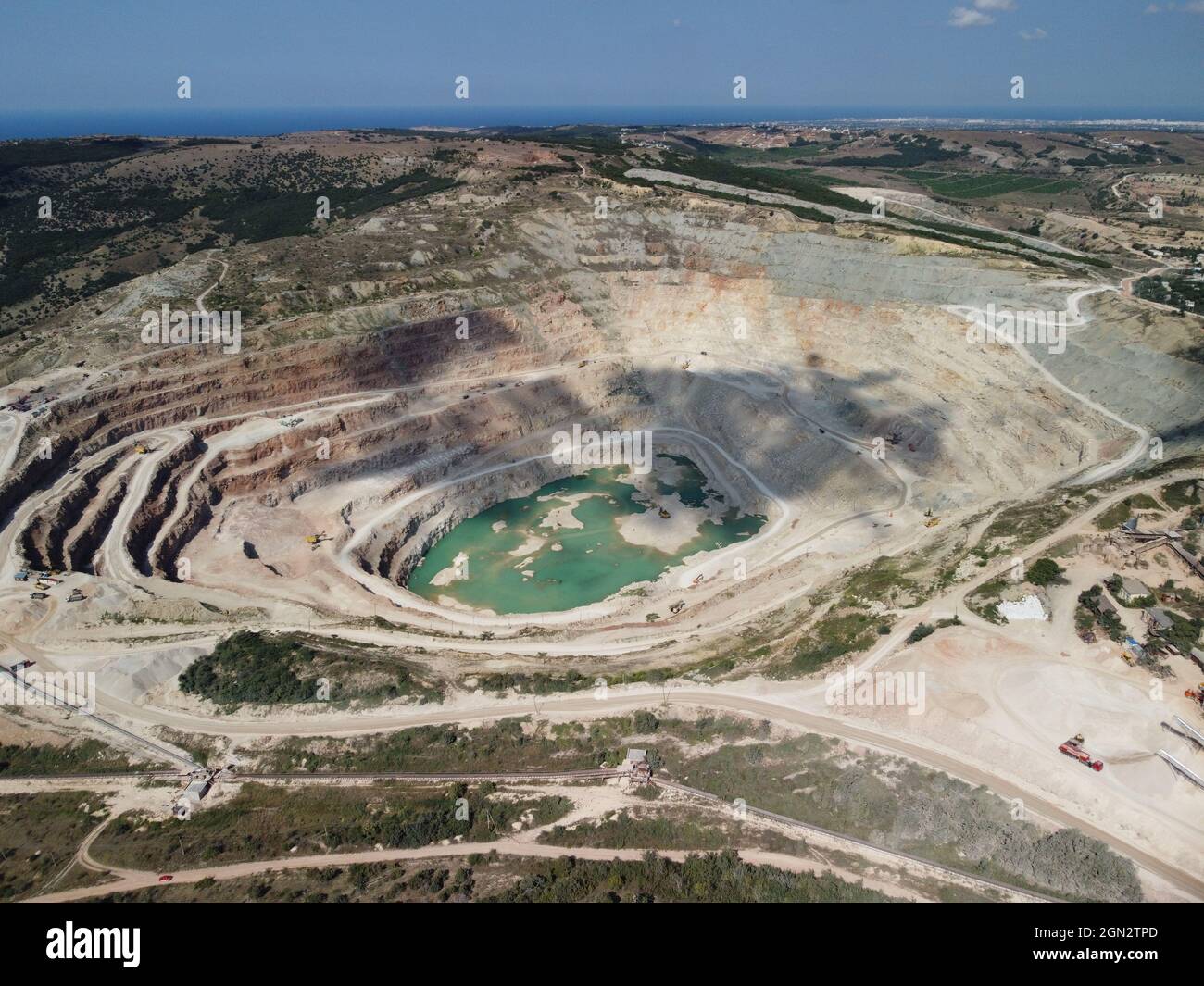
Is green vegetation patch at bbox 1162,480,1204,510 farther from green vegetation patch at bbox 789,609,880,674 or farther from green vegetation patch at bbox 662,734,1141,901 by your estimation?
green vegetation patch at bbox 662,734,1141,901

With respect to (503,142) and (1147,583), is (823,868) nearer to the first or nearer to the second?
(1147,583)

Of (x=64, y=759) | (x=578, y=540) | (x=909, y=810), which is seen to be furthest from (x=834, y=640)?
(x=64, y=759)

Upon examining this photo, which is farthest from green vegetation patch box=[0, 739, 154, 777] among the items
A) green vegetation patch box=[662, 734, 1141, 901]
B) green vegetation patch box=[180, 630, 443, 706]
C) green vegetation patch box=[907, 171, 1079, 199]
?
green vegetation patch box=[907, 171, 1079, 199]

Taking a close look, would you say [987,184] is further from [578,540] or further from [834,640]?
[834,640]

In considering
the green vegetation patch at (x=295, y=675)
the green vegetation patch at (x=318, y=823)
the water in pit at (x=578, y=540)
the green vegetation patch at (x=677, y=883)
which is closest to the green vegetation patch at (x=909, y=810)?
the green vegetation patch at (x=677, y=883)

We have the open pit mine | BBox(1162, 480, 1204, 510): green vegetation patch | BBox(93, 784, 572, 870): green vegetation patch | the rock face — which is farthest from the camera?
the rock face
